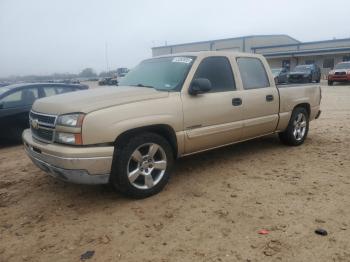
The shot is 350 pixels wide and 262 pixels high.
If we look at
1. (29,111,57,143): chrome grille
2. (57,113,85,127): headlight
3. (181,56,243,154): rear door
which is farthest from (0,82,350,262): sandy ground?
(57,113,85,127): headlight

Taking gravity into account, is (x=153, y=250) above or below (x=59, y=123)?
below

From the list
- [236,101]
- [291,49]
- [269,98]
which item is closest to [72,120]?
[236,101]

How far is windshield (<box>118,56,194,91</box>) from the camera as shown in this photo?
15.3 ft

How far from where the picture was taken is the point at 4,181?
514 centimetres

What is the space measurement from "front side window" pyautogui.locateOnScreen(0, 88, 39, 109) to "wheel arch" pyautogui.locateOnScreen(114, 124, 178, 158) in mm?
4835

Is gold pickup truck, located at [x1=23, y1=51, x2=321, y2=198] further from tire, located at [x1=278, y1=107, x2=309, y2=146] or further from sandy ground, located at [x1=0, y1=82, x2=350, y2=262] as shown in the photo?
tire, located at [x1=278, y1=107, x2=309, y2=146]

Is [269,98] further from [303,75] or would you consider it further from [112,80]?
[303,75]

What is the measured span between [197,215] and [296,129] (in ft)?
12.0

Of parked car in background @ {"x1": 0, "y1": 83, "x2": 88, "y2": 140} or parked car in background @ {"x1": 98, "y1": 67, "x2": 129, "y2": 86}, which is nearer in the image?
parked car in background @ {"x1": 98, "y1": 67, "x2": 129, "y2": 86}

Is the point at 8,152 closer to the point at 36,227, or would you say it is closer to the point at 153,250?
the point at 36,227

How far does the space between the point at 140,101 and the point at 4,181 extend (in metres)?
2.63

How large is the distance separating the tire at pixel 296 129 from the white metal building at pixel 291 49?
35815 mm

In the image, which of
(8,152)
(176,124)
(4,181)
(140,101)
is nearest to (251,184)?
(176,124)

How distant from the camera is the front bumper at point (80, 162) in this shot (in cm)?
363
